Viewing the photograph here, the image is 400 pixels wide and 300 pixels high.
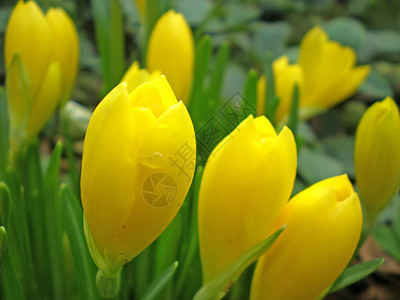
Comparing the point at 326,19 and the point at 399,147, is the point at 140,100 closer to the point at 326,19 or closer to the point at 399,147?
the point at 399,147

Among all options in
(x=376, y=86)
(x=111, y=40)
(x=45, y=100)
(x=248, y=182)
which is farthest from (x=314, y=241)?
(x=376, y=86)

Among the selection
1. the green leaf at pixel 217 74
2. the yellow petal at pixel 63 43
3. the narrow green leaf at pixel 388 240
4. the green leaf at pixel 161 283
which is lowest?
the narrow green leaf at pixel 388 240

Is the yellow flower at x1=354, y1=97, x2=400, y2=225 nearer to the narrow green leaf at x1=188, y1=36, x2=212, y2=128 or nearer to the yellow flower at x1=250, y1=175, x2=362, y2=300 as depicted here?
the yellow flower at x1=250, y1=175, x2=362, y2=300

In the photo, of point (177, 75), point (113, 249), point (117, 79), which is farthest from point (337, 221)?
point (117, 79)

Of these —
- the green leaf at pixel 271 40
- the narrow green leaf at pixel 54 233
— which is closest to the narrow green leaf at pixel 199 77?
the narrow green leaf at pixel 54 233

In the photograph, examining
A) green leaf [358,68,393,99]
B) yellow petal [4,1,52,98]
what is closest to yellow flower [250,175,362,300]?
yellow petal [4,1,52,98]

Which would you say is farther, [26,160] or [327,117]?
[327,117]

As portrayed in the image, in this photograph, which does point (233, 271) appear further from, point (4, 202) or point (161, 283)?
point (4, 202)

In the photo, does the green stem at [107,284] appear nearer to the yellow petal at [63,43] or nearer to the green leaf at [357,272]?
the green leaf at [357,272]
